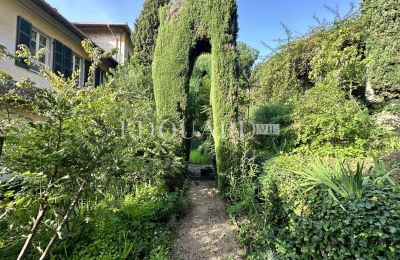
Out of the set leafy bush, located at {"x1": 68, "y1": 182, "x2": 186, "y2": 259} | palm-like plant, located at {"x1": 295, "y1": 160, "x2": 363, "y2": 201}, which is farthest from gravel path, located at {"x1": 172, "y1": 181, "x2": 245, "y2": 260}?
palm-like plant, located at {"x1": 295, "y1": 160, "x2": 363, "y2": 201}

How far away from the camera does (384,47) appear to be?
7.09 metres

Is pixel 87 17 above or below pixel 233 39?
above

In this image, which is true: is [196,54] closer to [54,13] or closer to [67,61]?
[54,13]

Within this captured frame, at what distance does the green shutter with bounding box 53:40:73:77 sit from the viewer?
355 inches

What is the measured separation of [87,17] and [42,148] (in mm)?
15102

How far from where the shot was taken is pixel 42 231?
10.2ft

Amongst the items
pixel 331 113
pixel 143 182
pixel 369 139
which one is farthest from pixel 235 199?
pixel 369 139

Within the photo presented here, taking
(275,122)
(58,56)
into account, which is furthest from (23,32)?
(275,122)

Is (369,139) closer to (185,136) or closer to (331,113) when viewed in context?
(331,113)

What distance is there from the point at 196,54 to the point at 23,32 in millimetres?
5324

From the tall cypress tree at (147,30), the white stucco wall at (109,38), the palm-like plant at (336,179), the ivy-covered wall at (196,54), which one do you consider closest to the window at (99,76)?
the white stucco wall at (109,38)

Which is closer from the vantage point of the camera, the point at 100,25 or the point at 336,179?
the point at 336,179

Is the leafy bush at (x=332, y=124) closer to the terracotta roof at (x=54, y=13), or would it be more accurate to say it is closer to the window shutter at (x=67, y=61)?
the terracotta roof at (x=54, y=13)

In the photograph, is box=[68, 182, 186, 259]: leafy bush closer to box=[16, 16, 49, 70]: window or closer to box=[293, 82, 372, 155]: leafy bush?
box=[293, 82, 372, 155]: leafy bush
